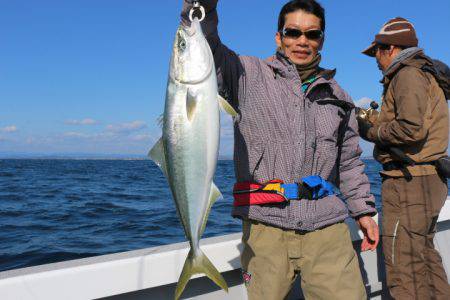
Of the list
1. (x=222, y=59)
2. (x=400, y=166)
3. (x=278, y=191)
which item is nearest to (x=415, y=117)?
(x=400, y=166)

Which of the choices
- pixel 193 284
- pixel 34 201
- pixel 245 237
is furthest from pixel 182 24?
pixel 34 201

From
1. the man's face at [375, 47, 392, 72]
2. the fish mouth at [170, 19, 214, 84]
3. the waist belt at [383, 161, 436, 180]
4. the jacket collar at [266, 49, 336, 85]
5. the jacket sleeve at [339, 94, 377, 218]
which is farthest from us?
the man's face at [375, 47, 392, 72]

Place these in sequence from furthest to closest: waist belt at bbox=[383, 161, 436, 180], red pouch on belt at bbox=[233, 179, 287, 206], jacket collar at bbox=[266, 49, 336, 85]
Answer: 1. waist belt at bbox=[383, 161, 436, 180]
2. jacket collar at bbox=[266, 49, 336, 85]
3. red pouch on belt at bbox=[233, 179, 287, 206]

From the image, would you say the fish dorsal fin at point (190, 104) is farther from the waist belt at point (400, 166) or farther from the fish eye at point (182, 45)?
the waist belt at point (400, 166)

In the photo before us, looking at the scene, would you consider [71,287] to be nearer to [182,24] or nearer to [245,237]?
[245,237]

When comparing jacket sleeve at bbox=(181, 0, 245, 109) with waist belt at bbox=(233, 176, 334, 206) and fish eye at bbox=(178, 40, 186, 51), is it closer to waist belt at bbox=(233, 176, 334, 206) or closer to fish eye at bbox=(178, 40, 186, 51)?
fish eye at bbox=(178, 40, 186, 51)

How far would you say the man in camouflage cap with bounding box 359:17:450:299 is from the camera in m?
3.63

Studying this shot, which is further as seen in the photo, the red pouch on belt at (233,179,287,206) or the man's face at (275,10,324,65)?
the man's face at (275,10,324,65)

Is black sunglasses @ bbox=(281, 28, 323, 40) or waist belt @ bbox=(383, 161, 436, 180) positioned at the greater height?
black sunglasses @ bbox=(281, 28, 323, 40)

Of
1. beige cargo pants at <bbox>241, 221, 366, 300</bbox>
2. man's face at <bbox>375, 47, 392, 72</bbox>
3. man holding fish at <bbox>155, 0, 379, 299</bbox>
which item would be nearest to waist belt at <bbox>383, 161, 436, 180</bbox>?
man's face at <bbox>375, 47, 392, 72</bbox>

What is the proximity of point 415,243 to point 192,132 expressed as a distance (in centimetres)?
245

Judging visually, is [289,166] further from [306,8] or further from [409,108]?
[409,108]

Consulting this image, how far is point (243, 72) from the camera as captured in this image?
108 inches

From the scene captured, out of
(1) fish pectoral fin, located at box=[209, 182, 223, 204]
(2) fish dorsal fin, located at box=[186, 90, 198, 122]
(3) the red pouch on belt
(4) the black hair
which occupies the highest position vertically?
(4) the black hair
